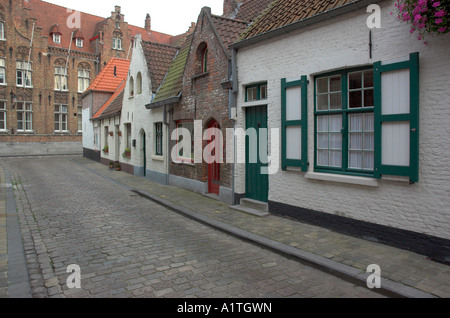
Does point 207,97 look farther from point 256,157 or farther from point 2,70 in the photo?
point 2,70

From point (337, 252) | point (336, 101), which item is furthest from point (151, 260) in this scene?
point (336, 101)

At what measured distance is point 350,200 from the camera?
21.1 feet

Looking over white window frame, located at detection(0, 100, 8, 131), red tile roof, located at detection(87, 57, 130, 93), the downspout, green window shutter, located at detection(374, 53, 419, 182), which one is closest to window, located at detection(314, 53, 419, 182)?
A: green window shutter, located at detection(374, 53, 419, 182)

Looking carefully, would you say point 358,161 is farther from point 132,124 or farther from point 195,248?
point 132,124

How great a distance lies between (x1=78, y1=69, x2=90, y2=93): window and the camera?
40.4 metres

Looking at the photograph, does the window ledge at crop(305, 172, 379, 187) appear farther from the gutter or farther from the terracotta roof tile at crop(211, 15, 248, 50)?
the terracotta roof tile at crop(211, 15, 248, 50)

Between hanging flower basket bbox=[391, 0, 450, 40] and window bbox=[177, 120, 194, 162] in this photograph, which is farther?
window bbox=[177, 120, 194, 162]

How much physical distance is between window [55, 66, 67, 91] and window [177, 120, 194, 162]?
31.0m

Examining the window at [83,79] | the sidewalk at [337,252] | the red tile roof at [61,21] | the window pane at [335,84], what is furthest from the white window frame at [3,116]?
the window pane at [335,84]

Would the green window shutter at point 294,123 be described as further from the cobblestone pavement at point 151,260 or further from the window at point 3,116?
the window at point 3,116

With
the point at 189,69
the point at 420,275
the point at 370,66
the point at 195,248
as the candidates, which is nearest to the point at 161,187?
the point at 189,69

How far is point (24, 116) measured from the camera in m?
35.9

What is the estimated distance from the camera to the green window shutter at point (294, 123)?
23.7ft

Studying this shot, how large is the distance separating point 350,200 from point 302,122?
187 centimetres
